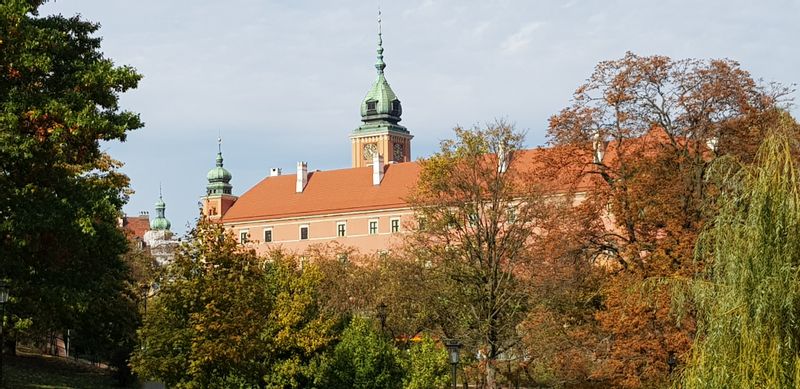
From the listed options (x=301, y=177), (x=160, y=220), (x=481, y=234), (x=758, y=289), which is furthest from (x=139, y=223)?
(x=758, y=289)

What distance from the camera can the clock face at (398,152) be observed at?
172 m

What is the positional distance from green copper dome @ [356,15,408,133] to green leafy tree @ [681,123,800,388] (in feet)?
499

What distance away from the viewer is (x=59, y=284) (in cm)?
2788

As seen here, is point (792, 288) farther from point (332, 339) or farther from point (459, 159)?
point (459, 159)

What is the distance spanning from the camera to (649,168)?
40219 millimetres

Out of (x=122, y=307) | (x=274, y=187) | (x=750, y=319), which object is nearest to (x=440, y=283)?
(x=122, y=307)

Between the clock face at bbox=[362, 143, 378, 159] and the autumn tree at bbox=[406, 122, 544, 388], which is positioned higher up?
the clock face at bbox=[362, 143, 378, 159]

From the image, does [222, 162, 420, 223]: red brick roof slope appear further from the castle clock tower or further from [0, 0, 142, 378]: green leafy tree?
[0, 0, 142, 378]: green leafy tree

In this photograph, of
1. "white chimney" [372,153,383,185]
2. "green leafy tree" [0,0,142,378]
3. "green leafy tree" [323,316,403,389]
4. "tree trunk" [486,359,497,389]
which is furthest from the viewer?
"white chimney" [372,153,383,185]

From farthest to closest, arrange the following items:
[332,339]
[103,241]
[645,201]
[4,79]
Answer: [645,201] → [332,339] → [103,241] → [4,79]

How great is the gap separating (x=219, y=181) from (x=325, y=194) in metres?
21.8

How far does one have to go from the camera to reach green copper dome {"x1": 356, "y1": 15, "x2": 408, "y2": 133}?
566 ft

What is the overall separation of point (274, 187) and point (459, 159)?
7794 cm

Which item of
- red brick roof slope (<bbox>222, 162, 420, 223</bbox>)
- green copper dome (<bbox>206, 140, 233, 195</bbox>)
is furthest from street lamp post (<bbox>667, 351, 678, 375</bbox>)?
green copper dome (<bbox>206, 140, 233, 195</bbox>)
